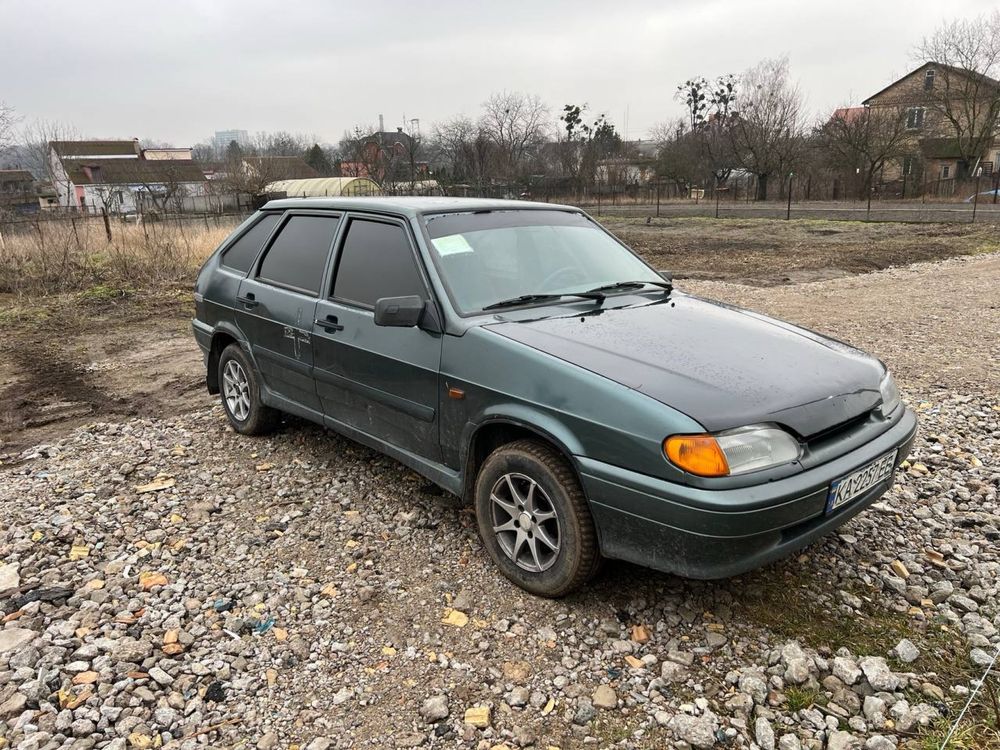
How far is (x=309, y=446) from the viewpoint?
4844 mm

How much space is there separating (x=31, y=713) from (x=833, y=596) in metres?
3.21

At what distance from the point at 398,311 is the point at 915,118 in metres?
55.1

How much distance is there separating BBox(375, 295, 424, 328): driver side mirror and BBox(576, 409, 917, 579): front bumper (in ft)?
3.65

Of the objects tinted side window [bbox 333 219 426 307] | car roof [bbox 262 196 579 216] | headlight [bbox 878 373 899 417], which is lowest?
headlight [bbox 878 373 899 417]

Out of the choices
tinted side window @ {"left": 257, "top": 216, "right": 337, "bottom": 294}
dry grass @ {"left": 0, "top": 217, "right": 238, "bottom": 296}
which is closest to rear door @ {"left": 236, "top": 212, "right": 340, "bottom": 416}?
tinted side window @ {"left": 257, "top": 216, "right": 337, "bottom": 294}

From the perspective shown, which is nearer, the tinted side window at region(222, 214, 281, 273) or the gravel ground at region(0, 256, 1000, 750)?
the gravel ground at region(0, 256, 1000, 750)

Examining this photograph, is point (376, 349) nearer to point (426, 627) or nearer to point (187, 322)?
point (426, 627)

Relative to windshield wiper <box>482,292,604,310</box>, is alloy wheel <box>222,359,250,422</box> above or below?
below

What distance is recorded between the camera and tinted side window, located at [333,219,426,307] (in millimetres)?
3559

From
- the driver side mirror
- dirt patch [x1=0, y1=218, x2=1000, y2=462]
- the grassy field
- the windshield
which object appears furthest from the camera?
the grassy field

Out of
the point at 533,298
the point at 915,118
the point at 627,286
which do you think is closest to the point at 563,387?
the point at 533,298

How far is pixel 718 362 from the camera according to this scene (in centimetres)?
283

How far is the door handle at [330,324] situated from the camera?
3.83 meters

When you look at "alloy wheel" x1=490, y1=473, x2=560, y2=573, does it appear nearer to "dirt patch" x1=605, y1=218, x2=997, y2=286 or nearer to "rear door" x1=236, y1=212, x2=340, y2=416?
"rear door" x1=236, y1=212, x2=340, y2=416
